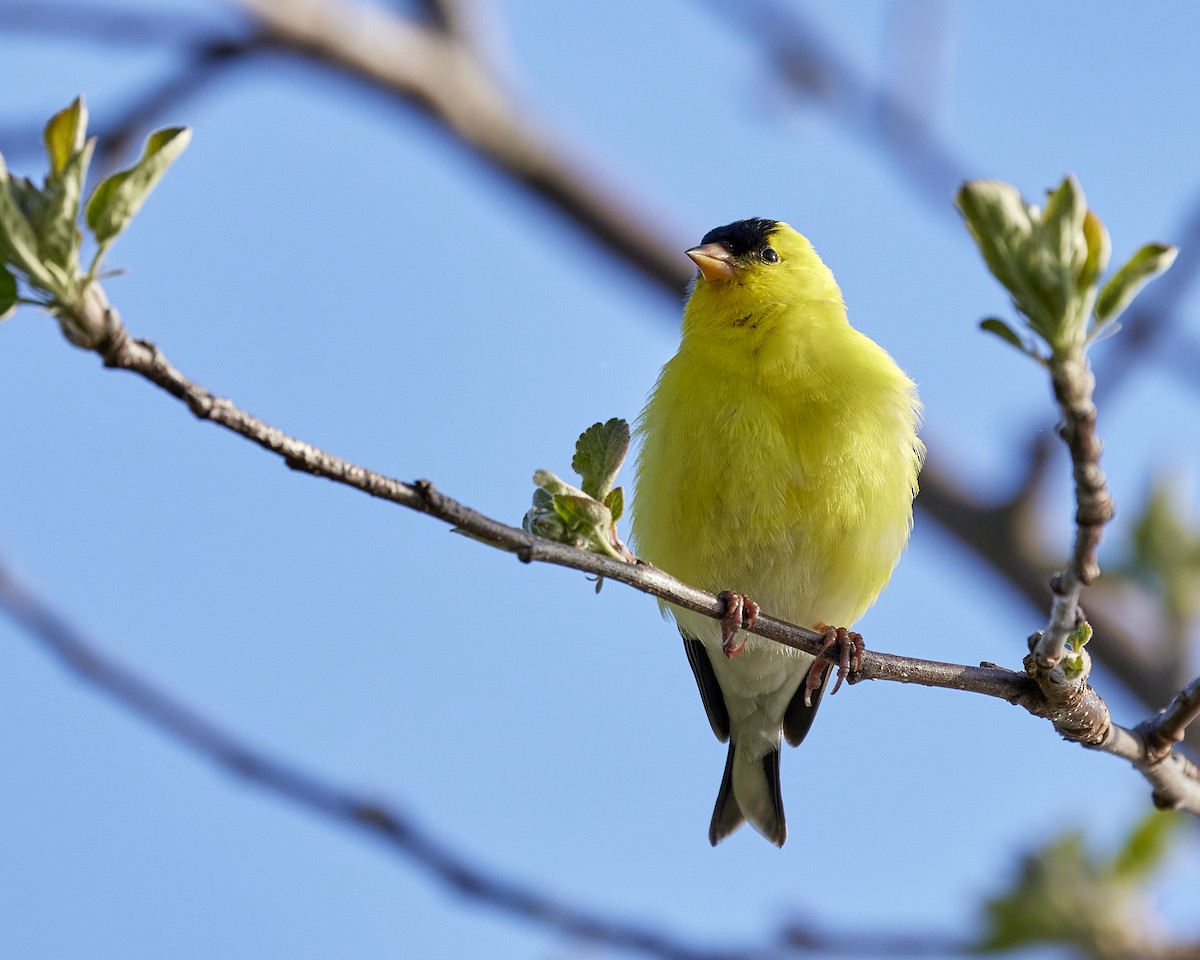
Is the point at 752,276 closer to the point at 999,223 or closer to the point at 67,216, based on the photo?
the point at 999,223

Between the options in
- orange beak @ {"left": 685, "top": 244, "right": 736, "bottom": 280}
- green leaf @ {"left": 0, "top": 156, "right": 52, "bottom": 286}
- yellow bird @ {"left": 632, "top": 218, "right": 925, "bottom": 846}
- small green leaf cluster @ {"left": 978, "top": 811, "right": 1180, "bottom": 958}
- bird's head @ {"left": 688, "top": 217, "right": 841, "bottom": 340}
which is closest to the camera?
green leaf @ {"left": 0, "top": 156, "right": 52, "bottom": 286}

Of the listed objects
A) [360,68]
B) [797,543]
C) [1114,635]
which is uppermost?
[360,68]

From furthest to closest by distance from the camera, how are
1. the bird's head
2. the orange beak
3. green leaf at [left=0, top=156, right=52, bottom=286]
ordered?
the orange beak < the bird's head < green leaf at [left=0, top=156, right=52, bottom=286]

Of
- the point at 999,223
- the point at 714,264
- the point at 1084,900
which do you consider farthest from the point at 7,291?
the point at 714,264

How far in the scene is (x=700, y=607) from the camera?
221cm

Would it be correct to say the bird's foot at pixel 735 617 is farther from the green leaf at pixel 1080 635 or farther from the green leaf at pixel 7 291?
the green leaf at pixel 7 291

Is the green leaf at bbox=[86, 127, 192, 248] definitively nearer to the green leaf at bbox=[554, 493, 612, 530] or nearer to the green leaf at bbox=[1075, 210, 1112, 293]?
the green leaf at bbox=[554, 493, 612, 530]

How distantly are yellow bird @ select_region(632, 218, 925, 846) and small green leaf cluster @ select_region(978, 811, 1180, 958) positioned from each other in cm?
69

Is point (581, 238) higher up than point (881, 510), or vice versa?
point (581, 238)

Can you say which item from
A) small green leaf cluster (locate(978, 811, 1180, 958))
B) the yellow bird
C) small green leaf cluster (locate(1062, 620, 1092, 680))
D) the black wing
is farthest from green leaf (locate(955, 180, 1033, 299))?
the black wing

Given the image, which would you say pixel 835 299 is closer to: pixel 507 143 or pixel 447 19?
pixel 507 143

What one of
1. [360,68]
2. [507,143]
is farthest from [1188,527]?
[360,68]

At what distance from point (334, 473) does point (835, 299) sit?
3.25 meters

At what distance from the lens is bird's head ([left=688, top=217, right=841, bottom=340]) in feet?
13.6
